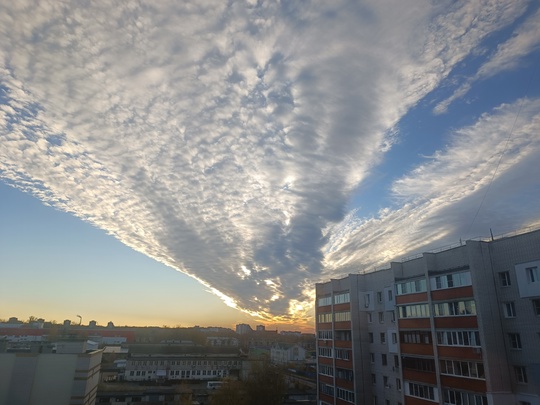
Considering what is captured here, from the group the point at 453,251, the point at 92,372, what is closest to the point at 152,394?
the point at 92,372

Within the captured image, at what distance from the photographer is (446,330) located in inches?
1254

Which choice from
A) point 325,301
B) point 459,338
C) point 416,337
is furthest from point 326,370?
point 459,338

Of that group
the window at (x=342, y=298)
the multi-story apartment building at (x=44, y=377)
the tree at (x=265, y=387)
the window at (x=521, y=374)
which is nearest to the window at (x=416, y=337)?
the window at (x=521, y=374)

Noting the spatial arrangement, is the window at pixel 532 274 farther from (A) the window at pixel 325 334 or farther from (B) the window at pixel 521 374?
(A) the window at pixel 325 334

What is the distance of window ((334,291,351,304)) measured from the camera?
46784 millimetres

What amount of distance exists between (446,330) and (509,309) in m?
5.65

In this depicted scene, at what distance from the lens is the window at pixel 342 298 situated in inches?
1842

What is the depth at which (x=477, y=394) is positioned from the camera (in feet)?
92.4

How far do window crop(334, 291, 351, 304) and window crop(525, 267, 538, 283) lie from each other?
22.5 m

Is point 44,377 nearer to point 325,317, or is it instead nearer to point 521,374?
point 325,317

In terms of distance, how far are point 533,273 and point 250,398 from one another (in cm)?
3546

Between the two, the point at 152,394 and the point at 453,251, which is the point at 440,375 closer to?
the point at 453,251

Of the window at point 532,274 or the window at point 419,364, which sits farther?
the window at point 419,364

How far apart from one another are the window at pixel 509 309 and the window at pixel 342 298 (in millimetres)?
20115
